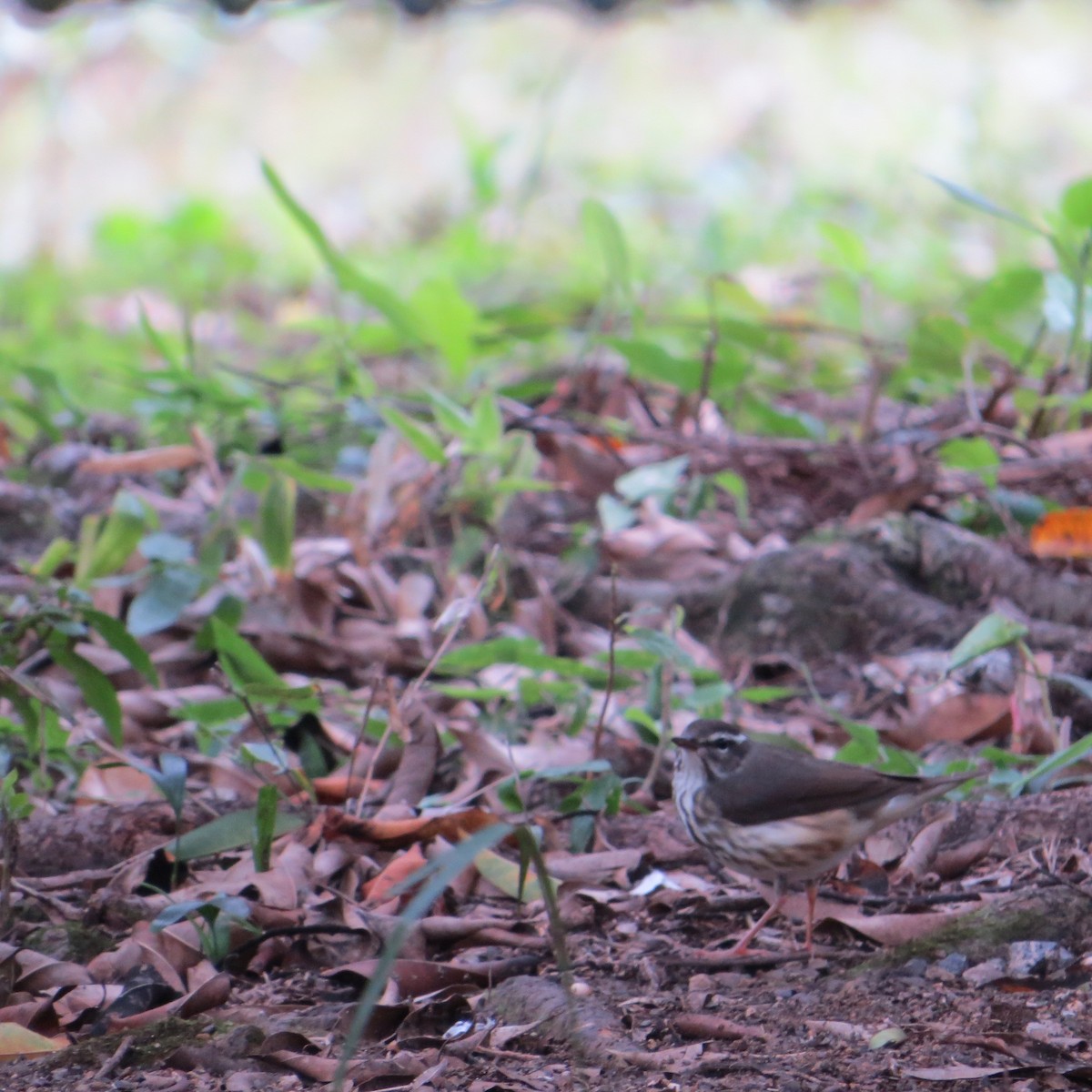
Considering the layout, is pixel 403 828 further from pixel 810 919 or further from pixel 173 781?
pixel 810 919

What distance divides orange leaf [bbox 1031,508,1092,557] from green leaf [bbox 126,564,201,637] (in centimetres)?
199

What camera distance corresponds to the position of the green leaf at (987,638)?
9.07 feet

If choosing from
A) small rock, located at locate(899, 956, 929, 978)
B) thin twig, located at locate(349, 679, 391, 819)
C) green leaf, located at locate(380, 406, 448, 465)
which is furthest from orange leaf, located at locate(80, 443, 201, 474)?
small rock, located at locate(899, 956, 929, 978)

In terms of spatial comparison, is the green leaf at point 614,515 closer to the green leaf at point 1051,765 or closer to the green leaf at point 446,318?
the green leaf at point 446,318

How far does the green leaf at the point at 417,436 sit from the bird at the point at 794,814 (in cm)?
131

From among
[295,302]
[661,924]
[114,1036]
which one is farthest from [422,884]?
[295,302]

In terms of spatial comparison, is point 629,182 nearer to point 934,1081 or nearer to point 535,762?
point 535,762

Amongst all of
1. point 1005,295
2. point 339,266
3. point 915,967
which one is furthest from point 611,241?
point 915,967

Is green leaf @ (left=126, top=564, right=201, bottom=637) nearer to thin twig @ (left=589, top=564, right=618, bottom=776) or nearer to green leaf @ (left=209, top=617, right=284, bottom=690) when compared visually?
green leaf @ (left=209, top=617, right=284, bottom=690)

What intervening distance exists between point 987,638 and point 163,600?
5.90 ft

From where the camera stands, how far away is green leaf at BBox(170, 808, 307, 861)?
8.07 ft

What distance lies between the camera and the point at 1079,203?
363 centimetres

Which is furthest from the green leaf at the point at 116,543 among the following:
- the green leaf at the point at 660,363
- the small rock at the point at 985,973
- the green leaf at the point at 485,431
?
the small rock at the point at 985,973

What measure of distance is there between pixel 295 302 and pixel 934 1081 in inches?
267
